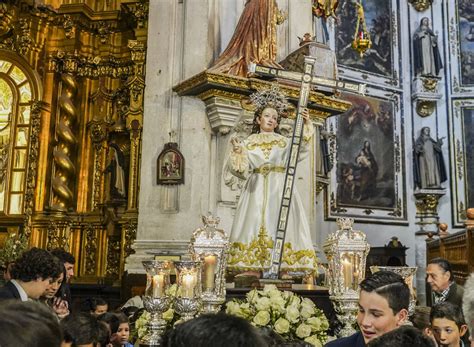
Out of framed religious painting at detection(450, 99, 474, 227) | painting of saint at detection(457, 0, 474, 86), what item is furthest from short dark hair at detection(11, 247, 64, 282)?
painting of saint at detection(457, 0, 474, 86)

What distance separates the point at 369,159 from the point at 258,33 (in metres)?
7.12

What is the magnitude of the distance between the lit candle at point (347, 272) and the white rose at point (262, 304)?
29.4 inches

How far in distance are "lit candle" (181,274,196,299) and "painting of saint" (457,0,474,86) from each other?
1312cm

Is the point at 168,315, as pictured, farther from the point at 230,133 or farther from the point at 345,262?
the point at 230,133

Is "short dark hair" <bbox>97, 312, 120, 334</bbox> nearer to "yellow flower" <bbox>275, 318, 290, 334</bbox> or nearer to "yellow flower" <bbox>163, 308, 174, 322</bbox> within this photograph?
"yellow flower" <bbox>163, 308, 174, 322</bbox>

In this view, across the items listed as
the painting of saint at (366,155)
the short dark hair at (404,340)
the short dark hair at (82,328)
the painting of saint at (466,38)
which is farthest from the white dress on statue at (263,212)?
the painting of saint at (466,38)

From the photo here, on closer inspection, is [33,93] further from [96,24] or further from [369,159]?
[369,159]

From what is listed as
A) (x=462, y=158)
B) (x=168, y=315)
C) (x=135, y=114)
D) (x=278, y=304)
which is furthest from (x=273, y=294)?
(x=462, y=158)

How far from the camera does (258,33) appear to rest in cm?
788

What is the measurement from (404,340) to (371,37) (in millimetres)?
14177

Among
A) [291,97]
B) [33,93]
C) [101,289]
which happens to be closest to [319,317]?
[291,97]

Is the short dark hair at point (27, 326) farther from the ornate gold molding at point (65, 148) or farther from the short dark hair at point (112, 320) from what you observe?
the ornate gold molding at point (65, 148)

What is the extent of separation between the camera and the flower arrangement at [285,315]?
377 cm

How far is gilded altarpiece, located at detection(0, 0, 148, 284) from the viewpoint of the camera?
10406 mm
